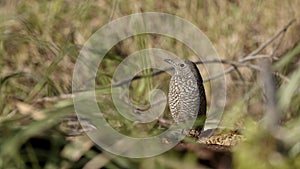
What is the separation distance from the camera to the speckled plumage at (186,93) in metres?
1.89

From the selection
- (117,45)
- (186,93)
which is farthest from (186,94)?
(117,45)

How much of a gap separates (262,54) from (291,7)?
0.25m

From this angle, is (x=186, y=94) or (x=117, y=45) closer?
(x=186, y=94)

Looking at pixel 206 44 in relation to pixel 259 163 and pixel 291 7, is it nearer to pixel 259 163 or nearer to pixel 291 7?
pixel 291 7

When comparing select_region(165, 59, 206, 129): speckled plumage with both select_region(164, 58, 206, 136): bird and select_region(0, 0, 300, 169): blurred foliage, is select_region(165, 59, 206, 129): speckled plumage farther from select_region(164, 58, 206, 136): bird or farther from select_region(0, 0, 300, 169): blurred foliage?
select_region(0, 0, 300, 169): blurred foliage

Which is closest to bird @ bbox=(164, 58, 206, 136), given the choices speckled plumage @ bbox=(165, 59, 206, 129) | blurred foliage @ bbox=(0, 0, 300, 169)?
speckled plumage @ bbox=(165, 59, 206, 129)

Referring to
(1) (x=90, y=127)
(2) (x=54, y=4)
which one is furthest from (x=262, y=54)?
(1) (x=90, y=127)

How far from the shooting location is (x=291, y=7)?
330cm

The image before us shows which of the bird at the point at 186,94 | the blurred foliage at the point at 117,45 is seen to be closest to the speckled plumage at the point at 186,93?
the bird at the point at 186,94

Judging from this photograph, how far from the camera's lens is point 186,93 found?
6.33 ft

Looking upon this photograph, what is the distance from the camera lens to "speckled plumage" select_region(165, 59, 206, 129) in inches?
74.6

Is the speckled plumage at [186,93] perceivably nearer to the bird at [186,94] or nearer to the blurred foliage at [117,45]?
the bird at [186,94]

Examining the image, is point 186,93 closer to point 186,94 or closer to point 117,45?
point 186,94

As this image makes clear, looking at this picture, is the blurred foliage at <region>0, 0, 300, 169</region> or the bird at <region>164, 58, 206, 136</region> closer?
the bird at <region>164, 58, 206, 136</region>
